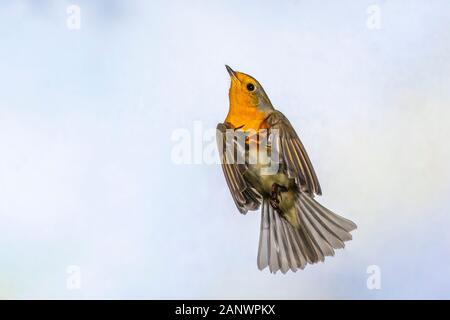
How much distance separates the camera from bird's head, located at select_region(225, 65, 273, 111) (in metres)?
2.41

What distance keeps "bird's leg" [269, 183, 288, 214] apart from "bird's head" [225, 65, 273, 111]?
0.93 ft

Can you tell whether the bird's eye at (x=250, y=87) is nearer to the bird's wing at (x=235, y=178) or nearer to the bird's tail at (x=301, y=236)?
the bird's wing at (x=235, y=178)

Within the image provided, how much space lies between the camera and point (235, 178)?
239cm

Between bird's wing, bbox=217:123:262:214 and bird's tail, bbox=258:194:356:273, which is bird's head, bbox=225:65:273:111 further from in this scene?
bird's tail, bbox=258:194:356:273

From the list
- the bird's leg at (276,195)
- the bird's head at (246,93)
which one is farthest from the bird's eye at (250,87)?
the bird's leg at (276,195)

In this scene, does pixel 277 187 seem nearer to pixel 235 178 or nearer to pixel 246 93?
pixel 235 178

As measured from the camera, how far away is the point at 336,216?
2340 mm

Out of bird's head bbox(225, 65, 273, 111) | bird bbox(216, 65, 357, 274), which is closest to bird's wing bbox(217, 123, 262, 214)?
A: bird bbox(216, 65, 357, 274)

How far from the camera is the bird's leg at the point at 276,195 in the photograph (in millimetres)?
2375

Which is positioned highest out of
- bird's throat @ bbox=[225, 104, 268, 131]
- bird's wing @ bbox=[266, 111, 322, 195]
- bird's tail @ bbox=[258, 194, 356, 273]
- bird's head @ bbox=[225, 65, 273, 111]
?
bird's head @ bbox=[225, 65, 273, 111]

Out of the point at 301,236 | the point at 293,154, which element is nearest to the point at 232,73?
the point at 293,154
